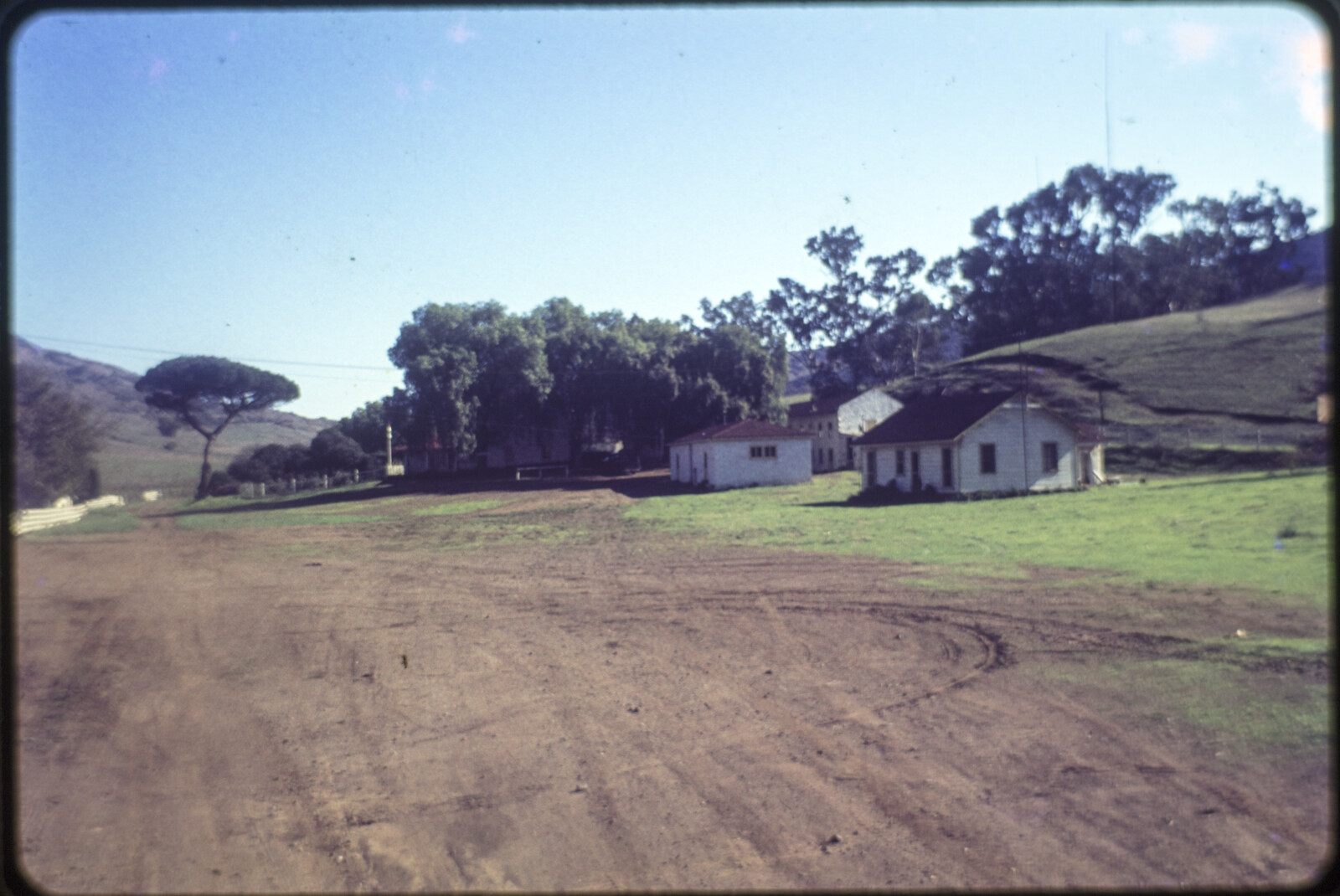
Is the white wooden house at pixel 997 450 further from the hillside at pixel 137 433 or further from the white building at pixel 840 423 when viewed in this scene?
the hillside at pixel 137 433

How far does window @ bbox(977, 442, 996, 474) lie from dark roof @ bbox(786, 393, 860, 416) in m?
22.8

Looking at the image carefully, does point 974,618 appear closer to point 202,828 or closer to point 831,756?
point 831,756

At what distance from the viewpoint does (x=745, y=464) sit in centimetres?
3881

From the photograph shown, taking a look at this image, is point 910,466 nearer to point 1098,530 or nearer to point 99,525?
point 1098,530

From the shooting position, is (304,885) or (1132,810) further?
(1132,810)

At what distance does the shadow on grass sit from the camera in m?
29.7

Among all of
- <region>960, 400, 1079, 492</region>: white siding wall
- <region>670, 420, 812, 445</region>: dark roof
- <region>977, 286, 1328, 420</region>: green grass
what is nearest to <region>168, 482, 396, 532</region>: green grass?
<region>670, 420, 812, 445</region>: dark roof

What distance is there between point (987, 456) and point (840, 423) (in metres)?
22.7

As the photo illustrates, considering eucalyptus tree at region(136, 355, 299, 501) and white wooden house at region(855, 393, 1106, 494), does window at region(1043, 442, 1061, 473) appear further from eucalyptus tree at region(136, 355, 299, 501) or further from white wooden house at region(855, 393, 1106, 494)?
eucalyptus tree at region(136, 355, 299, 501)

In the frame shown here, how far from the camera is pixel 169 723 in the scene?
696cm

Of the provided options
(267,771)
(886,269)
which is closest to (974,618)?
(267,771)

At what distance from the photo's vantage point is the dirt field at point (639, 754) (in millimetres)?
4531

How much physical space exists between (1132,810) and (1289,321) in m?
59.8

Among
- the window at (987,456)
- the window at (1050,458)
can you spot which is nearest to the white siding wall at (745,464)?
the window at (987,456)
